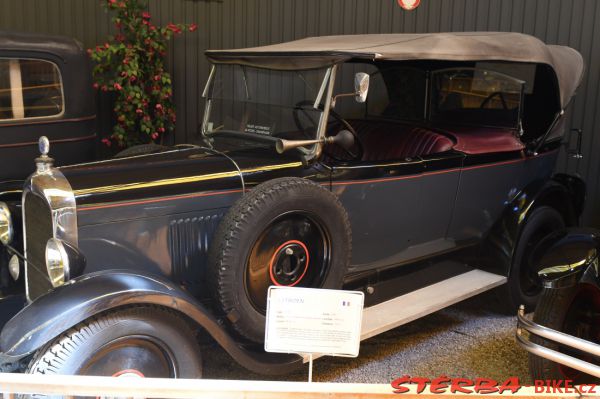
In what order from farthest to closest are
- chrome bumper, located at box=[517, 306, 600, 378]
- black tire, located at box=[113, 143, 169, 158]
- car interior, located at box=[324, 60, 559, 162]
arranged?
car interior, located at box=[324, 60, 559, 162]
black tire, located at box=[113, 143, 169, 158]
chrome bumper, located at box=[517, 306, 600, 378]

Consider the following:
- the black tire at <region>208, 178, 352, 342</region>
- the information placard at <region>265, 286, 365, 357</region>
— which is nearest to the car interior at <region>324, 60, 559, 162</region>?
the black tire at <region>208, 178, 352, 342</region>

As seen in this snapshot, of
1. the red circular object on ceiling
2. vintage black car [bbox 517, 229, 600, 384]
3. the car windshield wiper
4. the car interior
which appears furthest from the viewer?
the red circular object on ceiling

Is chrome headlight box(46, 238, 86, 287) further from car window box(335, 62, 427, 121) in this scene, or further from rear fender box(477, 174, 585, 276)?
rear fender box(477, 174, 585, 276)

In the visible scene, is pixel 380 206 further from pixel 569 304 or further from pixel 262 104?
pixel 569 304

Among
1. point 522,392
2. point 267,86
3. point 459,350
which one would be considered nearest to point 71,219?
point 267,86

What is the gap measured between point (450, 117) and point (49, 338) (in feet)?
10.1

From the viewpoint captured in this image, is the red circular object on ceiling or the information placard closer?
the information placard

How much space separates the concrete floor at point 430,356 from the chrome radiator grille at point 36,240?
0.86 metres

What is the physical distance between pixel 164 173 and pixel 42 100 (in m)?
2.70

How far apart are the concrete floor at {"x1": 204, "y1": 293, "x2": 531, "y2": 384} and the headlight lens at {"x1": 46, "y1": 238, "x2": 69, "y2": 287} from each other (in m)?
0.87

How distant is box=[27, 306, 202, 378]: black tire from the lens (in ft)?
7.21

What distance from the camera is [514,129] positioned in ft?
13.3

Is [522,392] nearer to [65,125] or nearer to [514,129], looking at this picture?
[514,129]

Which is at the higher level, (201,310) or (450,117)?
(450,117)
